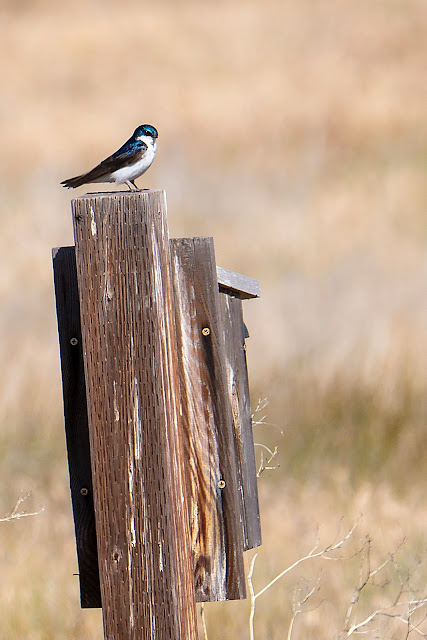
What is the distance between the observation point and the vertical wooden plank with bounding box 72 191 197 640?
81.9 inches

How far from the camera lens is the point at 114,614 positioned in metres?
2.08

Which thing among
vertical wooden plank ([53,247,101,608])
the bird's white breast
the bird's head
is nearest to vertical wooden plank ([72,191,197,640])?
vertical wooden plank ([53,247,101,608])

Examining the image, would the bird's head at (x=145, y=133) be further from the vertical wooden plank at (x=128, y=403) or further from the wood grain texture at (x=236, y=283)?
the vertical wooden plank at (x=128, y=403)

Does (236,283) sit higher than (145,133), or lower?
lower

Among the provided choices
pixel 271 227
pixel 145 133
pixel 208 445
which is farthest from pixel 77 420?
pixel 271 227

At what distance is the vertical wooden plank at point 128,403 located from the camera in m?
2.08

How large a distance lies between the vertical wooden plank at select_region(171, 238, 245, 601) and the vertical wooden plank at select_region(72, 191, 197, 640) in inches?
10.7

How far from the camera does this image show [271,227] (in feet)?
37.7

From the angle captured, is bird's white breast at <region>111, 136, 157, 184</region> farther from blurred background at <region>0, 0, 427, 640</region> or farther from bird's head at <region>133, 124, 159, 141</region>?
blurred background at <region>0, 0, 427, 640</region>

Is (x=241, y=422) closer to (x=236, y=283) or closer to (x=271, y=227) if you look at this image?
(x=236, y=283)

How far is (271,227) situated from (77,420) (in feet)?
30.4

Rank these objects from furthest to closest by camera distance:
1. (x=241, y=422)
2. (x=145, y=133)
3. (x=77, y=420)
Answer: (x=145, y=133)
(x=241, y=422)
(x=77, y=420)

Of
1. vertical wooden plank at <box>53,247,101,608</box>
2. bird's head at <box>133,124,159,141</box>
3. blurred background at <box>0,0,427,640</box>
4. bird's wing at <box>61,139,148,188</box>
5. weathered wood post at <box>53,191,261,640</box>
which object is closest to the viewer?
weathered wood post at <box>53,191,261,640</box>

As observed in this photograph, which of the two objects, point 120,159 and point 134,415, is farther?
point 120,159
